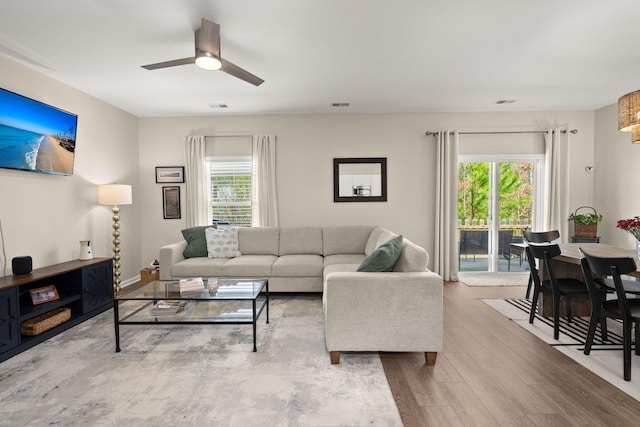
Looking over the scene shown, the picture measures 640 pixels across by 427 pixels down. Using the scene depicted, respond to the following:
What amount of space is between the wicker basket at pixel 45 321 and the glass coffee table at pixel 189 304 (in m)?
0.55

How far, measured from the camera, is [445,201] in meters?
5.22

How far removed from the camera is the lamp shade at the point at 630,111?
2.44 meters

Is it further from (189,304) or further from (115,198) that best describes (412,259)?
(115,198)

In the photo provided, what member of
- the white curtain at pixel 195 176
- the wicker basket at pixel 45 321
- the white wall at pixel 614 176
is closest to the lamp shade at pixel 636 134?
the white wall at pixel 614 176

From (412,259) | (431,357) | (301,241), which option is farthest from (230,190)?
(431,357)

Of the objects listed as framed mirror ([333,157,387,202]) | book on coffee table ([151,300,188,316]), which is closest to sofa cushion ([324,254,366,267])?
framed mirror ([333,157,387,202])

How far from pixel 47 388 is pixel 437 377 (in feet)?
8.83

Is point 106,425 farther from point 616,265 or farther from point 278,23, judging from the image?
point 616,265

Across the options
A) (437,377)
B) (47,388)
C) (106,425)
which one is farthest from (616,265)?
(47,388)

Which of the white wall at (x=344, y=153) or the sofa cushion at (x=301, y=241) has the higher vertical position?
the white wall at (x=344, y=153)

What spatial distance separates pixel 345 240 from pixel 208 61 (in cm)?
303

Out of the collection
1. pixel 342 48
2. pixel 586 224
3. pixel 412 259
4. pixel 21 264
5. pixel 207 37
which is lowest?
pixel 21 264

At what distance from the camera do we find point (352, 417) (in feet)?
6.26

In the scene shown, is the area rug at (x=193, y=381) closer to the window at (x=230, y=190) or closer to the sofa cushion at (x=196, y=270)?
the sofa cushion at (x=196, y=270)
